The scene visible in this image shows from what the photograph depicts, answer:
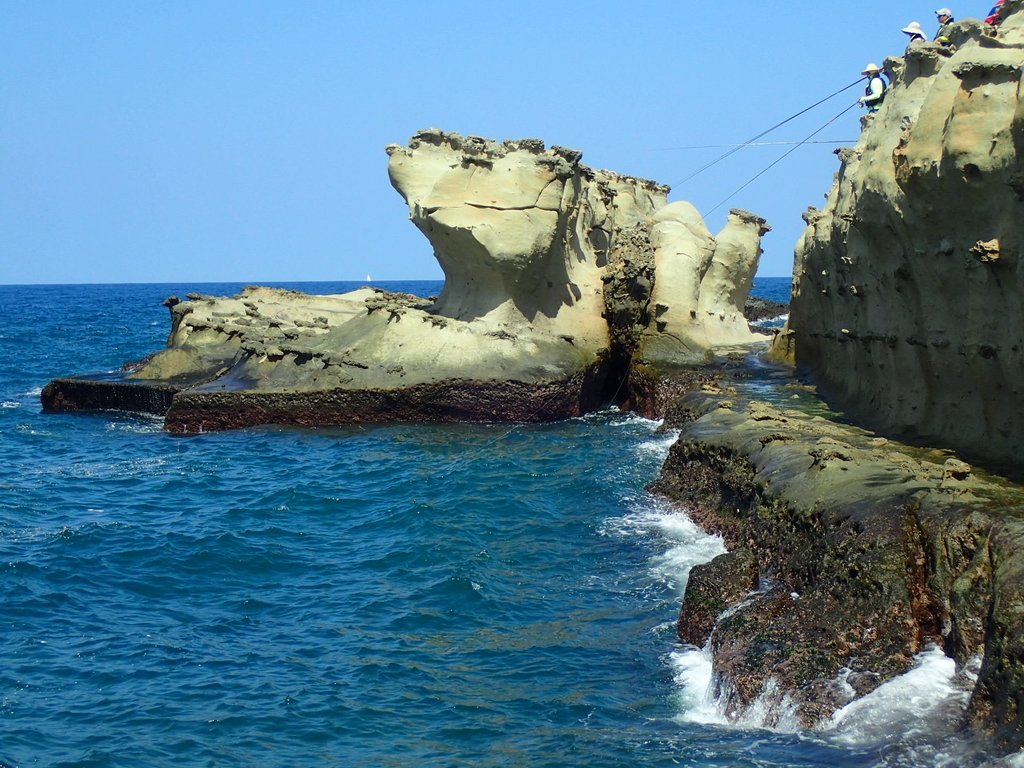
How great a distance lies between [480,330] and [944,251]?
1089 centimetres

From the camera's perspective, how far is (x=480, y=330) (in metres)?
22.2

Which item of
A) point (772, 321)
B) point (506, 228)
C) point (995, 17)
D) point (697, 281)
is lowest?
point (772, 321)

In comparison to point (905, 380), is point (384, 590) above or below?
below

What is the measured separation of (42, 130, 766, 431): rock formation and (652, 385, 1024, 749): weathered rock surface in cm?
1004

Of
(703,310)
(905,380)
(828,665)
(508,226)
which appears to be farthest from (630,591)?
(703,310)

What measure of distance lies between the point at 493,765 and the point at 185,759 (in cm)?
217

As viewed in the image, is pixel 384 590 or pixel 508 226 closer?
pixel 384 590

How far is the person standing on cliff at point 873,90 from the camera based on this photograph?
63.7 ft

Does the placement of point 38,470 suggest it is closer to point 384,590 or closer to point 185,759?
point 384,590

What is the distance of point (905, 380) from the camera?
14.5m

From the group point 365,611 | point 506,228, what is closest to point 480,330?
point 506,228

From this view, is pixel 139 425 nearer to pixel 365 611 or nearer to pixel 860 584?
pixel 365 611

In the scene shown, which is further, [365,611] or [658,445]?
[658,445]

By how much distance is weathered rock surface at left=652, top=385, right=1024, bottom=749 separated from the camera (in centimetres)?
830
